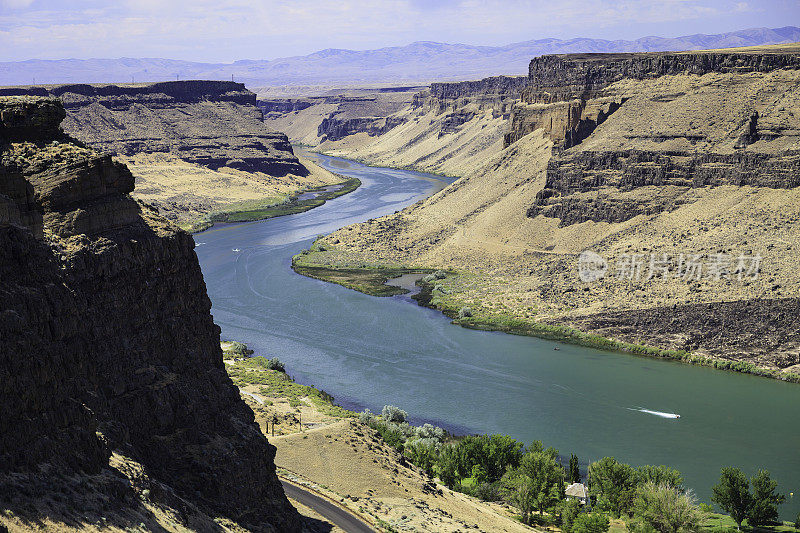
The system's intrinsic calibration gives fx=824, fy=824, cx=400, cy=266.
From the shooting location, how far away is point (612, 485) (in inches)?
1943

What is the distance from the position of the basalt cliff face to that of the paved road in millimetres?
6666

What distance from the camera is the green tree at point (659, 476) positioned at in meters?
48.6

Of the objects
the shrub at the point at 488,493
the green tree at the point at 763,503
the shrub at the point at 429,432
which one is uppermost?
the green tree at the point at 763,503

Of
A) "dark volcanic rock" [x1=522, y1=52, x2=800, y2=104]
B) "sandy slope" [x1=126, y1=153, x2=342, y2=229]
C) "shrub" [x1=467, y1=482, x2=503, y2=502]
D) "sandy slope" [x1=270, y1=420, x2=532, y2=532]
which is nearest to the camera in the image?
"sandy slope" [x1=270, y1=420, x2=532, y2=532]

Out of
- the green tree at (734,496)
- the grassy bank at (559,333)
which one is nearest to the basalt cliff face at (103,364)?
the green tree at (734,496)

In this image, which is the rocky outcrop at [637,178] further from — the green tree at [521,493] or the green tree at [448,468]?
the green tree at [521,493]

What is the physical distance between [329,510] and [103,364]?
19.0 meters

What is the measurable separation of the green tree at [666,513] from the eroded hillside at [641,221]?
104 ft

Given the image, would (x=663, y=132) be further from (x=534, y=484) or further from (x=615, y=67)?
(x=534, y=484)

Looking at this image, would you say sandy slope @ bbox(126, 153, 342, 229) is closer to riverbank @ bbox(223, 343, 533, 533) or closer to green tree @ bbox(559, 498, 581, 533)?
riverbank @ bbox(223, 343, 533, 533)

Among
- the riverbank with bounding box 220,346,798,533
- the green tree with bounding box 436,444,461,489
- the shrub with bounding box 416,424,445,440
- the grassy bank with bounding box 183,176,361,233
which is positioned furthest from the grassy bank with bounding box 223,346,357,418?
the grassy bank with bounding box 183,176,361,233

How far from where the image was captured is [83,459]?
77.7 feet

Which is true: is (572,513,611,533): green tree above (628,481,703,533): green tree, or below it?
below

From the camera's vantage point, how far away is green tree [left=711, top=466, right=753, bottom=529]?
154ft
